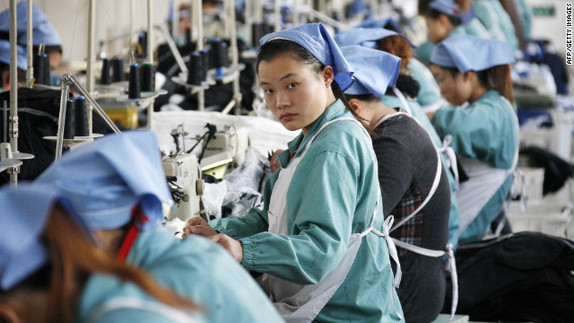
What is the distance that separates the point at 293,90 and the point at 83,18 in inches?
52.0

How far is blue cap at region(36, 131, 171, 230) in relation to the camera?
0.98 metres

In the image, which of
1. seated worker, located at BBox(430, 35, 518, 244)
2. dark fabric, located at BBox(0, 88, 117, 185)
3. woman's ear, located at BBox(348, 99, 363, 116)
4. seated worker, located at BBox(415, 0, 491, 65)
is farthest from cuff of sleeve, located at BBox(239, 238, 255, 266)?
seated worker, located at BBox(415, 0, 491, 65)

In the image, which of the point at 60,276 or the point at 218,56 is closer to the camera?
the point at 60,276

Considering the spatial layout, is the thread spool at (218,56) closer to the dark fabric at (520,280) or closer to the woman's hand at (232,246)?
the dark fabric at (520,280)

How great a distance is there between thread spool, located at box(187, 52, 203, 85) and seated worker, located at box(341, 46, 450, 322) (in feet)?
2.94

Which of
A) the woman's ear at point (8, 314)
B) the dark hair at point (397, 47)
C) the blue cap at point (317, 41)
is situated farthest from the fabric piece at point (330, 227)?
the dark hair at point (397, 47)

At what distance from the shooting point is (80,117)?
2.16 metres

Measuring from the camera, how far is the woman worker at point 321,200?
167 cm

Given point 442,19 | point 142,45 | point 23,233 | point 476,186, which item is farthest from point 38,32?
point 442,19

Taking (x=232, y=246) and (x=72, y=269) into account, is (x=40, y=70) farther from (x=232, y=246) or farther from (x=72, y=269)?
(x=72, y=269)

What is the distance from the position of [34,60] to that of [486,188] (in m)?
2.08

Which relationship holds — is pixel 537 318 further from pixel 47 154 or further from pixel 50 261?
pixel 50 261

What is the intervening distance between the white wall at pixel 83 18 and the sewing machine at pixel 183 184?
895 mm

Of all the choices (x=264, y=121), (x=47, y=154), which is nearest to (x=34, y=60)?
(x=47, y=154)
